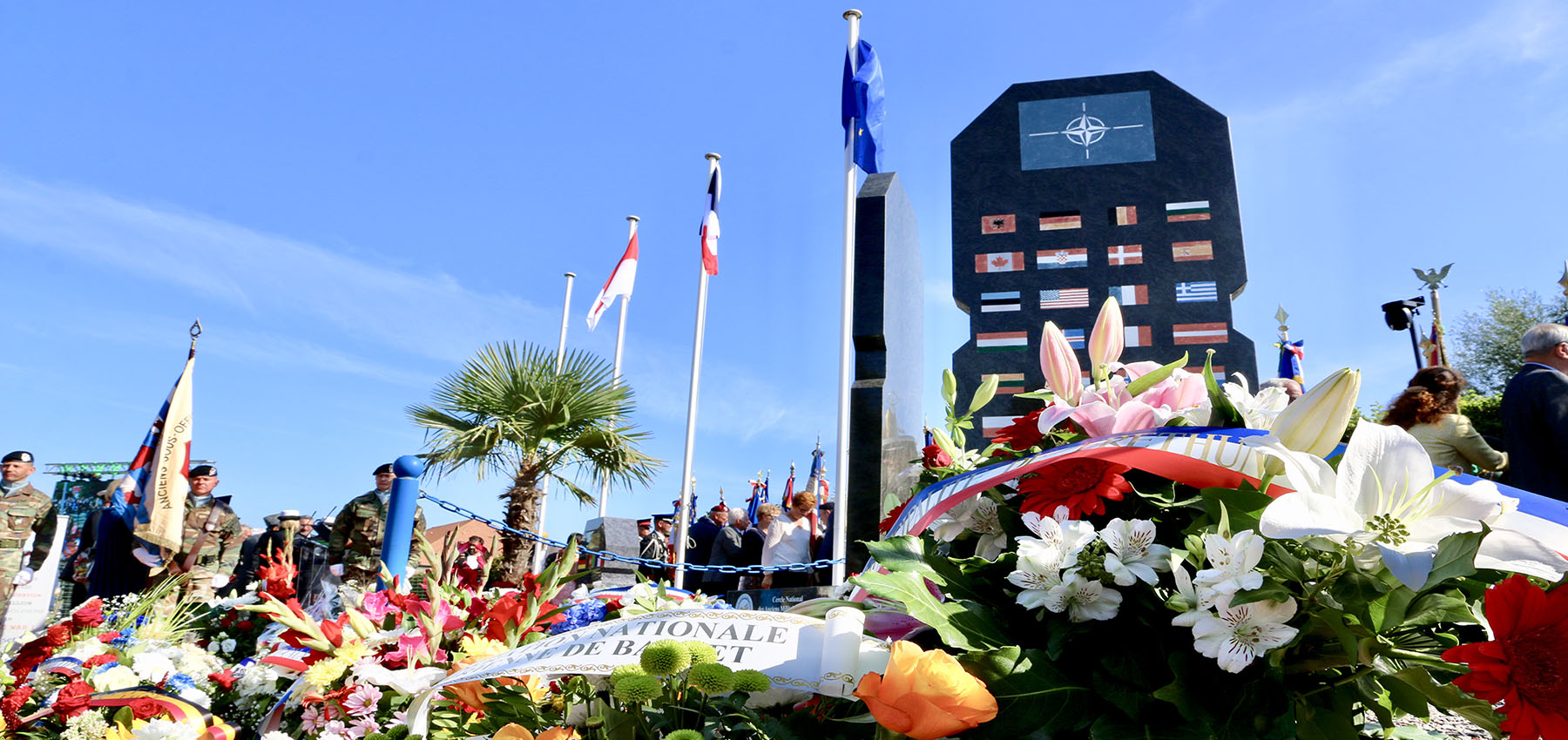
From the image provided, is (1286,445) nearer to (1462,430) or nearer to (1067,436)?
(1067,436)

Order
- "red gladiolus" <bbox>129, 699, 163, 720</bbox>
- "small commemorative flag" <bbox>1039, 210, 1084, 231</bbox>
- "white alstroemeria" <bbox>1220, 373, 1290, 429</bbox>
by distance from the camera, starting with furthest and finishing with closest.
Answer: "small commemorative flag" <bbox>1039, 210, 1084, 231</bbox>, "red gladiolus" <bbox>129, 699, 163, 720</bbox>, "white alstroemeria" <bbox>1220, 373, 1290, 429</bbox>

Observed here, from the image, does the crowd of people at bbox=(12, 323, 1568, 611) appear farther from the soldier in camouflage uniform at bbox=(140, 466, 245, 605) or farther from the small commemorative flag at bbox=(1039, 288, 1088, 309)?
the small commemorative flag at bbox=(1039, 288, 1088, 309)

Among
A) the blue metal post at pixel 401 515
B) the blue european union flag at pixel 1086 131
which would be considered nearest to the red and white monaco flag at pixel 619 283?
the blue european union flag at pixel 1086 131

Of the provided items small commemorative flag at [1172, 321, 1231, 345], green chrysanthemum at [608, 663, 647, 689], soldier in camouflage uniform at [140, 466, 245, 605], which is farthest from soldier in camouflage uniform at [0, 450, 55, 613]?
small commemorative flag at [1172, 321, 1231, 345]

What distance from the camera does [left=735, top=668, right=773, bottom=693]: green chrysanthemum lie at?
746 mm

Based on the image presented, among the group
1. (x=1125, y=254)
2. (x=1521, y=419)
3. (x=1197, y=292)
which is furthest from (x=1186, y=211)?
(x=1521, y=419)

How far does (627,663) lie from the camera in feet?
2.57

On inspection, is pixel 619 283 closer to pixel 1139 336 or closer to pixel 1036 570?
pixel 1139 336

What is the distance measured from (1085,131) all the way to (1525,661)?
1246 centimetres

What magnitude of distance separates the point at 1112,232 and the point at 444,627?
11494 mm

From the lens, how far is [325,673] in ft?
4.18

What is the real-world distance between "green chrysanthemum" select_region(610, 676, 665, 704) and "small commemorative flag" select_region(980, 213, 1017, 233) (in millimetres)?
11581

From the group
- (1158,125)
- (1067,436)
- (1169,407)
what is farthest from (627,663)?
(1158,125)

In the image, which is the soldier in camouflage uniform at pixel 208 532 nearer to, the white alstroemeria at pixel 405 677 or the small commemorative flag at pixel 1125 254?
the white alstroemeria at pixel 405 677
